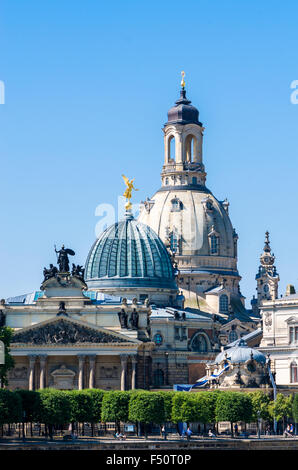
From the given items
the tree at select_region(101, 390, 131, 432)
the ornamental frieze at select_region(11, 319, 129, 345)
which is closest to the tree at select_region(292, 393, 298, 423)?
the tree at select_region(101, 390, 131, 432)

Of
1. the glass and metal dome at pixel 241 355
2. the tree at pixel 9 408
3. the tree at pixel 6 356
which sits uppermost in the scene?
the glass and metal dome at pixel 241 355

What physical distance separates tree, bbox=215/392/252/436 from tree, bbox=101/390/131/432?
8434mm

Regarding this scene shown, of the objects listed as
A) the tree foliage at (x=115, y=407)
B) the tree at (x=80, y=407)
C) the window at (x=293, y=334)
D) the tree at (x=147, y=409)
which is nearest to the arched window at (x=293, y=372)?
the window at (x=293, y=334)

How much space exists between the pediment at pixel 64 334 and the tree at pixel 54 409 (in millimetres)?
28142

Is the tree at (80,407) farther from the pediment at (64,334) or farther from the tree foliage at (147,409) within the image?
the pediment at (64,334)

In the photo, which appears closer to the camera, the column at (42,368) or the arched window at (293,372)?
the column at (42,368)

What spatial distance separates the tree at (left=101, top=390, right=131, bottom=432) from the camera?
526 ft

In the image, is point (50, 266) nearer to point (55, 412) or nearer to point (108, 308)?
point (108, 308)

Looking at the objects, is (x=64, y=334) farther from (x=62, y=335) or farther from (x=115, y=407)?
(x=115, y=407)

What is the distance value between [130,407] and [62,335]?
2807 cm

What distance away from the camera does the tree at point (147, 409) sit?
158 metres

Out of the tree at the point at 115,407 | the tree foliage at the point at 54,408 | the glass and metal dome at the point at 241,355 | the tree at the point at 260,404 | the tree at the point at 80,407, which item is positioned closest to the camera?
the tree foliage at the point at 54,408

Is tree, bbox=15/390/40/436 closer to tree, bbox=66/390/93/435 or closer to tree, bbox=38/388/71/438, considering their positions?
tree, bbox=38/388/71/438
